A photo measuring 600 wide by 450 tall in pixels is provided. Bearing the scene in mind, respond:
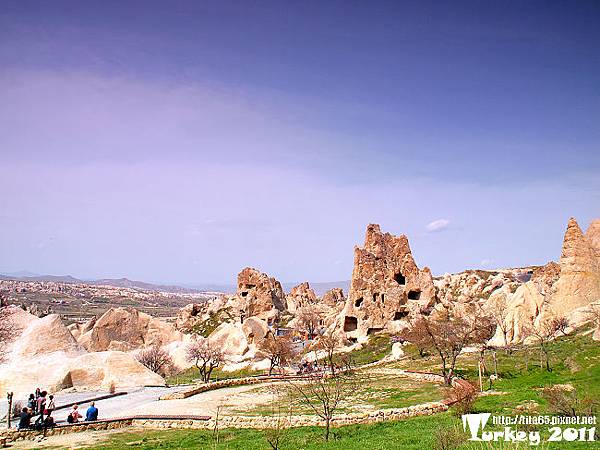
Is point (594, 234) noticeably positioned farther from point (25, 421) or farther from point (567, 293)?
point (25, 421)

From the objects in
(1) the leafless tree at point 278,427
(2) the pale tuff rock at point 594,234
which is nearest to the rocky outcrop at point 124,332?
(1) the leafless tree at point 278,427

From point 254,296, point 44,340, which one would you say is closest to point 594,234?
point 44,340

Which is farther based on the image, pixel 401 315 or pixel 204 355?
pixel 401 315

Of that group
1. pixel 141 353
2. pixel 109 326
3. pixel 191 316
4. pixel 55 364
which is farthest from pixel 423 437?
pixel 191 316

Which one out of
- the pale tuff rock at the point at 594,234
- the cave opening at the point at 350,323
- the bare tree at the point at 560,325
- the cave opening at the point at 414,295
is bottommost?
the cave opening at the point at 350,323

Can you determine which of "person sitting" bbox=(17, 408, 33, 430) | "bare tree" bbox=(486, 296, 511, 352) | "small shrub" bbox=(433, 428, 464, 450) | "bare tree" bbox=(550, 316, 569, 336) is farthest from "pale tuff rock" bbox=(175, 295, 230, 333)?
"small shrub" bbox=(433, 428, 464, 450)

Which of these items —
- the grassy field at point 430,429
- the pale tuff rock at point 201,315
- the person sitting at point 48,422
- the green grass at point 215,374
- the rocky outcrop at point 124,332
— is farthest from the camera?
the pale tuff rock at point 201,315

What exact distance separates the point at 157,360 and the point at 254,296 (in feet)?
183

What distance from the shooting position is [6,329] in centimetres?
4766

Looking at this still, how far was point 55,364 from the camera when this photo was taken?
145ft

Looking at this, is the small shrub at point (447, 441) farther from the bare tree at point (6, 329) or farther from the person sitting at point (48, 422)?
the bare tree at point (6, 329)

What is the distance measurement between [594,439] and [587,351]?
19944 millimetres

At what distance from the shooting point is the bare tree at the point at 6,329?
4600cm

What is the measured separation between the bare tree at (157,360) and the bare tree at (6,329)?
1682cm
